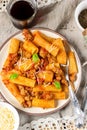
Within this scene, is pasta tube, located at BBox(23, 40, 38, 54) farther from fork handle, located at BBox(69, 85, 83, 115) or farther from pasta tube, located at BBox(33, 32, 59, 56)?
fork handle, located at BBox(69, 85, 83, 115)

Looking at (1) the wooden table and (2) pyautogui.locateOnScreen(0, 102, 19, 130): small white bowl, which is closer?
(2) pyautogui.locateOnScreen(0, 102, 19, 130): small white bowl

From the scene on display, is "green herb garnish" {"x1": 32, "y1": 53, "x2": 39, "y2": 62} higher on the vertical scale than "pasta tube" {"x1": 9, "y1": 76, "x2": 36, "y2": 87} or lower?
higher

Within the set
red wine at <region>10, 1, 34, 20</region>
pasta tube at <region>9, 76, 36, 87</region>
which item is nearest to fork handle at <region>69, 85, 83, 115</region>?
pasta tube at <region>9, 76, 36, 87</region>

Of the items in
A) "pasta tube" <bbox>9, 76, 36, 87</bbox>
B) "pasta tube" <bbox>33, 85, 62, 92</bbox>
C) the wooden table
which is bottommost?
"pasta tube" <bbox>33, 85, 62, 92</bbox>

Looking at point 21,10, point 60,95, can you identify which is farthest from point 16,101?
point 21,10

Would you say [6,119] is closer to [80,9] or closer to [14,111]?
[14,111]

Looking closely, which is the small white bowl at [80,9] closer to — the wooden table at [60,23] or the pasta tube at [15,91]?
the wooden table at [60,23]
